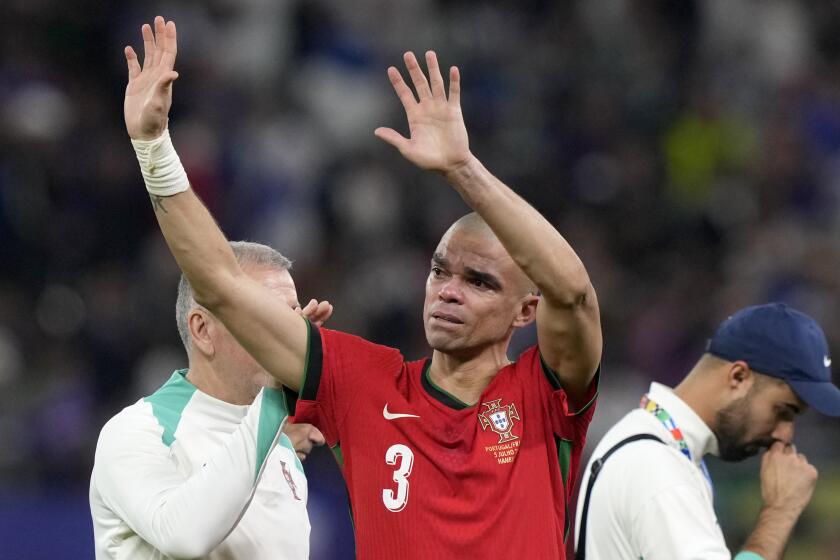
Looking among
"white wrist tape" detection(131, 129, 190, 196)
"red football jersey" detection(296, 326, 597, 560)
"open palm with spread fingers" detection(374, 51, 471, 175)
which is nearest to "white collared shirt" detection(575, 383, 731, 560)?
"red football jersey" detection(296, 326, 597, 560)

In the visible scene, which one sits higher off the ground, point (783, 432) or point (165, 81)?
point (165, 81)

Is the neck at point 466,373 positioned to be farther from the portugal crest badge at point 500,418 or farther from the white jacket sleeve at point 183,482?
the white jacket sleeve at point 183,482

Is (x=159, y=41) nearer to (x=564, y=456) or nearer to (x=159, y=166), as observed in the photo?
(x=159, y=166)

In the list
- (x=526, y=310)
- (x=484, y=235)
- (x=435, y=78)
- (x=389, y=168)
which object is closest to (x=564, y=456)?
Answer: (x=526, y=310)

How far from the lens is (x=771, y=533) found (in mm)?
4879

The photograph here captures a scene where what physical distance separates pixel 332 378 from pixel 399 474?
13.6 inches

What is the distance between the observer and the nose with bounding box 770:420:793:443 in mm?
5137

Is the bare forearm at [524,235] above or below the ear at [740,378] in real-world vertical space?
above

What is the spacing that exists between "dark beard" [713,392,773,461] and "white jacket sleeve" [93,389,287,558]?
187 cm

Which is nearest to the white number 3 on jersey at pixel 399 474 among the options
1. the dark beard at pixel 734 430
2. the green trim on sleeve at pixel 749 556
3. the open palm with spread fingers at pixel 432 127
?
the open palm with spread fingers at pixel 432 127

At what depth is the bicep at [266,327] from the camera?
3803mm

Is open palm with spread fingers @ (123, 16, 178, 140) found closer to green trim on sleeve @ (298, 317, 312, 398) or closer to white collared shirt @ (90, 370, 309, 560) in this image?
green trim on sleeve @ (298, 317, 312, 398)

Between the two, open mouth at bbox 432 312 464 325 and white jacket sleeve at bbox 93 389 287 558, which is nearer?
white jacket sleeve at bbox 93 389 287 558

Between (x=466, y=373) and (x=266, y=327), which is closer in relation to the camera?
(x=266, y=327)
